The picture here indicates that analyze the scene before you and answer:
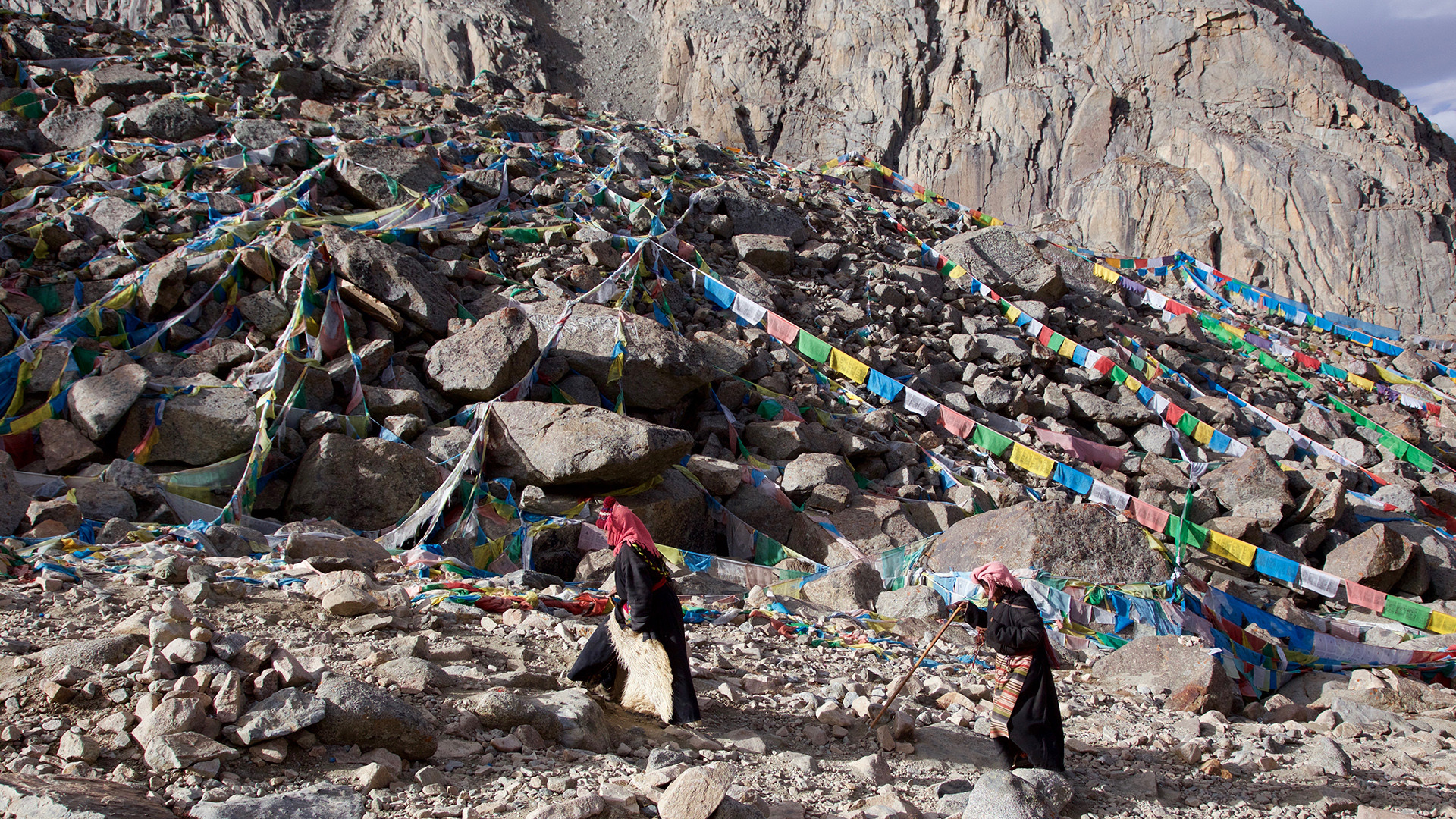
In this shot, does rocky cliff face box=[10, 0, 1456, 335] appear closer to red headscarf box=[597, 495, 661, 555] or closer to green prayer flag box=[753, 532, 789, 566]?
green prayer flag box=[753, 532, 789, 566]

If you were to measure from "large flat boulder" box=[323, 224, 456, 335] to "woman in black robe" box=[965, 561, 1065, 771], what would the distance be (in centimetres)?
673

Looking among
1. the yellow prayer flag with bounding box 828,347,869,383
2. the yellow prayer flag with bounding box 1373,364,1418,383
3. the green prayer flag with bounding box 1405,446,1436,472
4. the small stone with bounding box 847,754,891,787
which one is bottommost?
the small stone with bounding box 847,754,891,787

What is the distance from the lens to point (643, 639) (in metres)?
4.18

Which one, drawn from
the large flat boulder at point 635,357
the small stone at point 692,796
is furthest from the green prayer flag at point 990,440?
the small stone at point 692,796

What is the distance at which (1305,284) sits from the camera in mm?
22125

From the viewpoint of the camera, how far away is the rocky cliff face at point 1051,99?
2238cm

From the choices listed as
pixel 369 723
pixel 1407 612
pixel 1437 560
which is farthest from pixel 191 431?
pixel 1437 560

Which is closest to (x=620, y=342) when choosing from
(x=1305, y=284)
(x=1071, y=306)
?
(x=1071, y=306)

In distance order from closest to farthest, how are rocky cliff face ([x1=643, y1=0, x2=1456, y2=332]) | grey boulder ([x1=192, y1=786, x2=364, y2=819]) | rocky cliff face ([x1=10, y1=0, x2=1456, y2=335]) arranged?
1. grey boulder ([x1=192, y1=786, x2=364, y2=819])
2. rocky cliff face ([x1=643, y1=0, x2=1456, y2=332])
3. rocky cliff face ([x1=10, y1=0, x2=1456, y2=335])

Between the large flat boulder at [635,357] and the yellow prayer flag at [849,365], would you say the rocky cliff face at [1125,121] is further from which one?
the large flat boulder at [635,357]

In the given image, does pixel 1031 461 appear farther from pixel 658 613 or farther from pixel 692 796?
pixel 692 796

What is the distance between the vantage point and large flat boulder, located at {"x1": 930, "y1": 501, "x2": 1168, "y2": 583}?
6.87 metres

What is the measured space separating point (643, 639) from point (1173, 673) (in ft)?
12.5

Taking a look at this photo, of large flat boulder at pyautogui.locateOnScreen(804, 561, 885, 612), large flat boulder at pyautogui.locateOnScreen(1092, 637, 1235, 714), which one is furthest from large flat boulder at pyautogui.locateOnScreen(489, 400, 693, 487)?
large flat boulder at pyautogui.locateOnScreen(1092, 637, 1235, 714)
